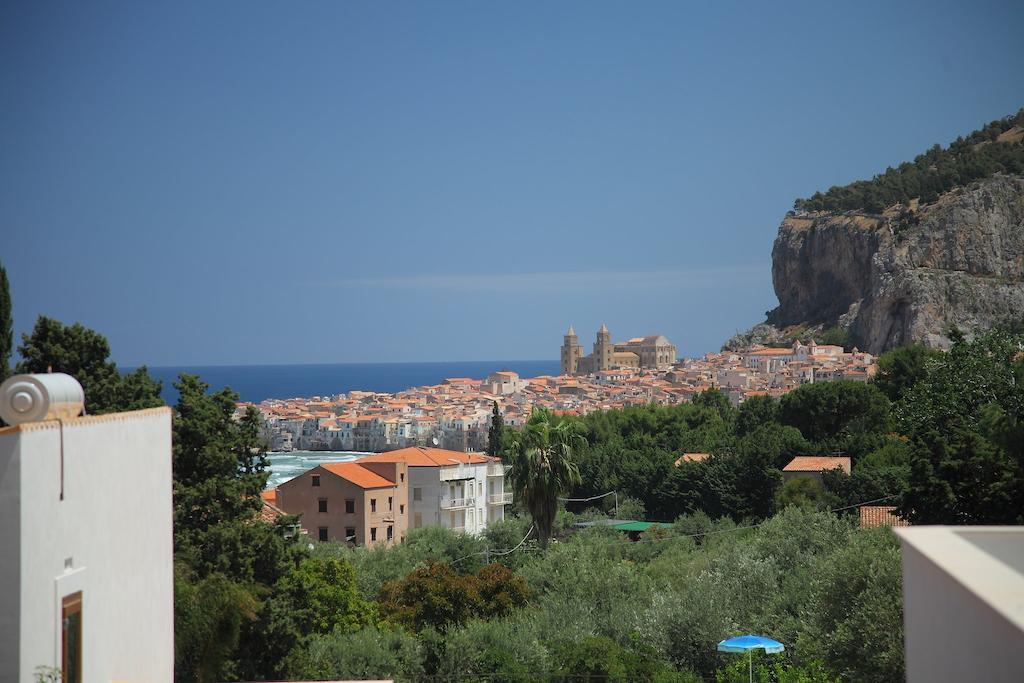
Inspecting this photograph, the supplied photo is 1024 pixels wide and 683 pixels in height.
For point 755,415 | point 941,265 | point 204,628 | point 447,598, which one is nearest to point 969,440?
point 447,598

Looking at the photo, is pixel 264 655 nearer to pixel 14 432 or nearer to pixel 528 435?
pixel 14 432

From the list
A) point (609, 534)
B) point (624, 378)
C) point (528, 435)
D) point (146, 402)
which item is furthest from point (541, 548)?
point (624, 378)

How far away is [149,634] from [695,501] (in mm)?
44360

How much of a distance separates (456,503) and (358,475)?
326 inches

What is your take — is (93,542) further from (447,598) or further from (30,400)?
(447,598)

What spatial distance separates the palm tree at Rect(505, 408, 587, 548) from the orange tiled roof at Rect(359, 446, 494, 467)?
69.2 ft

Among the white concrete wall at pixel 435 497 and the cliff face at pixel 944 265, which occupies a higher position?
the cliff face at pixel 944 265

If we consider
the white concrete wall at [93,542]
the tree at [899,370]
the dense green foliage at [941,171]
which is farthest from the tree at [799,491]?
the dense green foliage at [941,171]

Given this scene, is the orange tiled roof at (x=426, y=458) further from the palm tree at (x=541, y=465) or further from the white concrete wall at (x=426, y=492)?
the palm tree at (x=541, y=465)

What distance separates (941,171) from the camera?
4537 inches

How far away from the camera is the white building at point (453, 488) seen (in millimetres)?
53250

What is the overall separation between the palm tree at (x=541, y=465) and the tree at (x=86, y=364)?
15.1m

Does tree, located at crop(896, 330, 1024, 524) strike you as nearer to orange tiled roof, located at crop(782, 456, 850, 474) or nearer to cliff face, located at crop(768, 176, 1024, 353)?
orange tiled roof, located at crop(782, 456, 850, 474)

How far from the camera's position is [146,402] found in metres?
16.8
